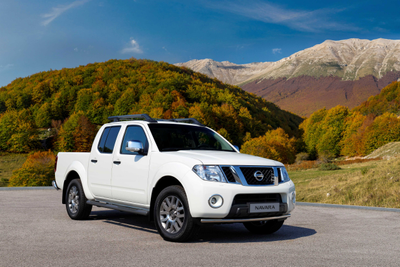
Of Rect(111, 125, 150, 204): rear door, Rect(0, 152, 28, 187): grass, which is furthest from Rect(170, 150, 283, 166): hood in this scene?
Rect(0, 152, 28, 187): grass

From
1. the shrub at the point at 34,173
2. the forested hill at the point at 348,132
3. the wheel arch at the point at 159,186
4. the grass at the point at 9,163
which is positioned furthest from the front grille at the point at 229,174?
the grass at the point at 9,163

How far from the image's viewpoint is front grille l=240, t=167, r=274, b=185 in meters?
5.82

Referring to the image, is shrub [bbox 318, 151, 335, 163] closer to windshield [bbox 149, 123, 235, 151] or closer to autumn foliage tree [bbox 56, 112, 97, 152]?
autumn foliage tree [bbox 56, 112, 97, 152]

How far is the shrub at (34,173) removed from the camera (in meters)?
66.4

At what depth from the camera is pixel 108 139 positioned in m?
7.77

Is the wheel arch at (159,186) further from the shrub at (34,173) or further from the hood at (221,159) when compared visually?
the shrub at (34,173)

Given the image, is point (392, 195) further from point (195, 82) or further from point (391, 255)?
point (195, 82)

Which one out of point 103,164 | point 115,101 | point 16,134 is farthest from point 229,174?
point 115,101

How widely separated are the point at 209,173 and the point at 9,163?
96.1m

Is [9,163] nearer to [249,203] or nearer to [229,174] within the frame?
[229,174]

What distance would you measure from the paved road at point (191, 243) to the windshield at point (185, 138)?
159 centimetres

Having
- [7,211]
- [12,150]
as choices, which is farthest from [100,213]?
[12,150]

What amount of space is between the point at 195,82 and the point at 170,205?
139 meters

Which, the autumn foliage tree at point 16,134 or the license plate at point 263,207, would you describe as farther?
the autumn foliage tree at point 16,134
